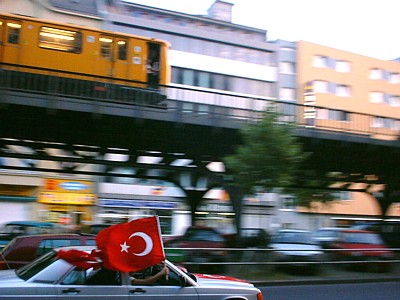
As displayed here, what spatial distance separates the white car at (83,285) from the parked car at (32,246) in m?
2.68

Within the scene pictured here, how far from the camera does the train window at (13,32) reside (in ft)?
57.4

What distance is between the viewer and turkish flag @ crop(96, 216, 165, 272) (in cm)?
604

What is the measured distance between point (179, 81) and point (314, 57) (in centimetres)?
1691

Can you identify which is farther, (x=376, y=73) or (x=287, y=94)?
(x=376, y=73)

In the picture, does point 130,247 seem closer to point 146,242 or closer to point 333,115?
point 146,242

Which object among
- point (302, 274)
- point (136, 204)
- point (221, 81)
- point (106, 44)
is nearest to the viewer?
point (302, 274)

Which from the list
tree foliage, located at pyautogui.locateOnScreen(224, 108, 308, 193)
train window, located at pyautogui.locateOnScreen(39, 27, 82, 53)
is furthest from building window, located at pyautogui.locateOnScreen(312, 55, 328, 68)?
train window, located at pyautogui.locateOnScreen(39, 27, 82, 53)

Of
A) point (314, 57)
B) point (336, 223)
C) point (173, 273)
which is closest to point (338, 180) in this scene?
point (173, 273)

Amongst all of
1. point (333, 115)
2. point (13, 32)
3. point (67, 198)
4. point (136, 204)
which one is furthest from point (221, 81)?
point (13, 32)

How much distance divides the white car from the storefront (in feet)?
93.0

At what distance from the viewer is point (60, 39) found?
18.0 m

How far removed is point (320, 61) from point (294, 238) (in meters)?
37.2

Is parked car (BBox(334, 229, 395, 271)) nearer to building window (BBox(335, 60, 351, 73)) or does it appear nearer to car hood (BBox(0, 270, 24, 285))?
car hood (BBox(0, 270, 24, 285))

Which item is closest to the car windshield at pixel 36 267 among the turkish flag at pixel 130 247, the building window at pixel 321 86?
the turkish flag at pixel 130 247
